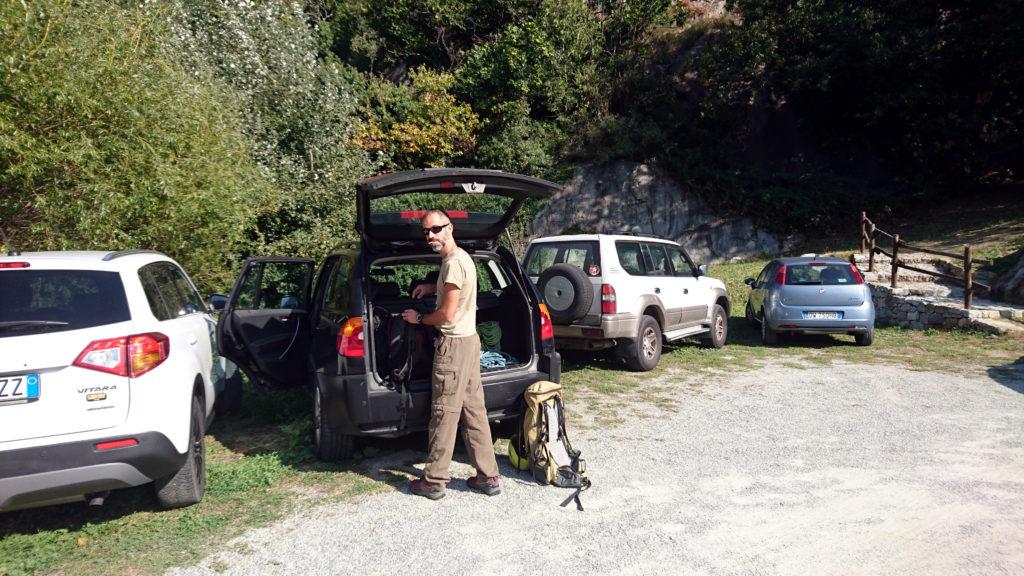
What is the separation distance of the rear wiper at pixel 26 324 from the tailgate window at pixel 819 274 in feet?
34.0

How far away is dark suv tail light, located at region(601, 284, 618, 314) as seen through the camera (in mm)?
7938

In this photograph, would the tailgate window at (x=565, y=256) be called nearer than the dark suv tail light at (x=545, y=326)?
No

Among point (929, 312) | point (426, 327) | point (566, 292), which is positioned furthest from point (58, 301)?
point (929, 312)

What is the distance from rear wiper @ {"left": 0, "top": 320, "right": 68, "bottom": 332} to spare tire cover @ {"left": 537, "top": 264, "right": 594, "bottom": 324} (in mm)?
4933

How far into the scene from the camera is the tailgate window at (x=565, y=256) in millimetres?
8125

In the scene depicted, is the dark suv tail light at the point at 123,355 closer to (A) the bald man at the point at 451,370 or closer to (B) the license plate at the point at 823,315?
(A) the bald man at the point at 451,370

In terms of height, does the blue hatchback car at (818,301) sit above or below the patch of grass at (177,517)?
above

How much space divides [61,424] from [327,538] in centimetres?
156

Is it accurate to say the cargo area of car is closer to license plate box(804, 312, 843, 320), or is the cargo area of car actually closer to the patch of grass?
the patch of grass

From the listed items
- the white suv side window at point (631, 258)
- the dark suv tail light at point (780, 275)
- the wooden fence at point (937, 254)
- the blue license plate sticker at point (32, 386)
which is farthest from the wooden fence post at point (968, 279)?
the blue license plate sticker at point (32, 386)

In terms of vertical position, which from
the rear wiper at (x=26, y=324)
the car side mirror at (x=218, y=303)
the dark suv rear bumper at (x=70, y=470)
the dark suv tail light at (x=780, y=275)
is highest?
the dark suv tail light at (x=780, y=275)

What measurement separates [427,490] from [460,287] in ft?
4.62

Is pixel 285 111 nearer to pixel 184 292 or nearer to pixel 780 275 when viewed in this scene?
pixel 184 292

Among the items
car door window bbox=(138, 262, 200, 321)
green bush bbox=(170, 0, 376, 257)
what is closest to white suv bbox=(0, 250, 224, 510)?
car door window bbox=(138, 262, 200, 321)
